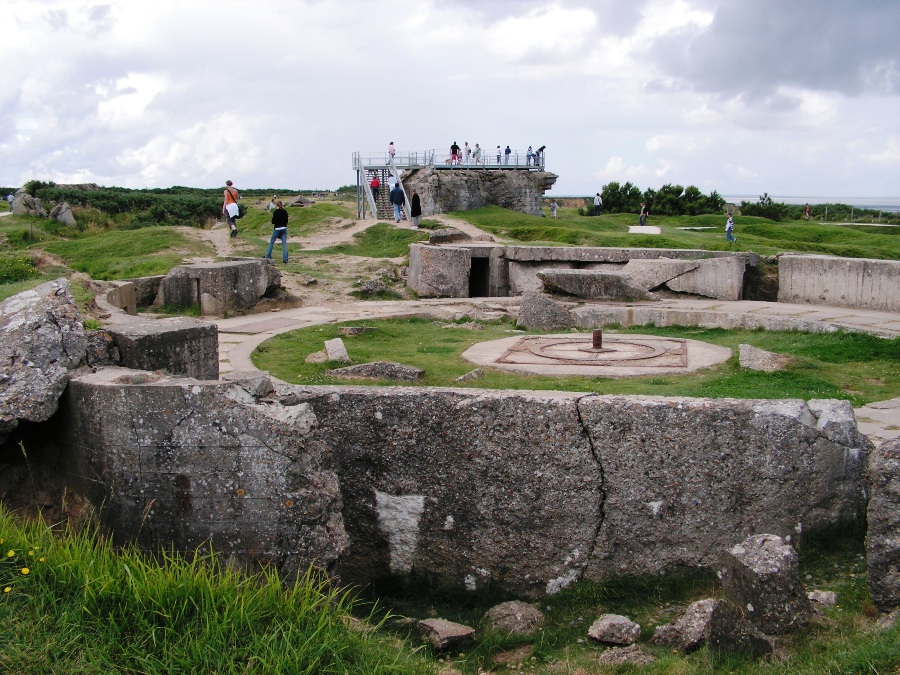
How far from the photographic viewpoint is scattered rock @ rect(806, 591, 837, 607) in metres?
4.99

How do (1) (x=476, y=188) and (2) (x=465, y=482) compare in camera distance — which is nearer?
(2) (x=465, y=482)

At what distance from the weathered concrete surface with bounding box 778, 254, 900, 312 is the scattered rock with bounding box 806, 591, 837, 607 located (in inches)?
356

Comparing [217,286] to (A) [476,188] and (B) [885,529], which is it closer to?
(B) [885,529]

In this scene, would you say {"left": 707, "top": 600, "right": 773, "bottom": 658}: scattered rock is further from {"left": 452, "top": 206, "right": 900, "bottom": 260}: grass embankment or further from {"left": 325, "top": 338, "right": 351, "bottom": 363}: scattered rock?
{"left": 452, "top": 206, "right": 900, "bottom": 260}: grass embankment

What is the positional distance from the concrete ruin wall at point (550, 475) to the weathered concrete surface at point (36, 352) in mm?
174

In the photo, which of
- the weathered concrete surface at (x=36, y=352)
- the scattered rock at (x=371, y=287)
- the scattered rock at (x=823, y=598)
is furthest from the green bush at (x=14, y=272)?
the scattered rock at (x=823, y=598)

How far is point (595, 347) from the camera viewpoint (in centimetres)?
1059

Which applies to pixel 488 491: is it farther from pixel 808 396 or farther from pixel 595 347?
pixel 595 347

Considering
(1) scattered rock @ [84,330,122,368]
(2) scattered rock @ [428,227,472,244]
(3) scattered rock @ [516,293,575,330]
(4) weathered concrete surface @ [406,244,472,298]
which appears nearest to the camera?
(1) scattered rock @ [84,330,122,368]

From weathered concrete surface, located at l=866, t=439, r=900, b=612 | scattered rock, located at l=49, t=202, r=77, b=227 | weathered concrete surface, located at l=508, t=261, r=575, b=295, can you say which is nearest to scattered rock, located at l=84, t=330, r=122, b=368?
weathered concrete surface, located at l=866, t=439, r=900, b=612

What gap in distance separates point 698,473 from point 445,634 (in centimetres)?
186

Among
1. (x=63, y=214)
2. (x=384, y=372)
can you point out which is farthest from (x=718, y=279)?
(x=63, y=214)

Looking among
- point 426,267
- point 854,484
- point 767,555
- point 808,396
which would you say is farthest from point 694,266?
point 767,555

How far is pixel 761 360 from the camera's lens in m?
9.13
